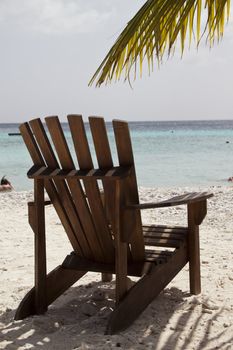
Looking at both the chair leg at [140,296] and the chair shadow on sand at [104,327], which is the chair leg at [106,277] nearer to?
the chair shadow on sand at [104,327]

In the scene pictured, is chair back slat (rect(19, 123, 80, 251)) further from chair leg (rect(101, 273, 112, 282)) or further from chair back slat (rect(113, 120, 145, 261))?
chair leg (rect(101, 273, 112, 282))

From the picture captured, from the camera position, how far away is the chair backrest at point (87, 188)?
292 cm

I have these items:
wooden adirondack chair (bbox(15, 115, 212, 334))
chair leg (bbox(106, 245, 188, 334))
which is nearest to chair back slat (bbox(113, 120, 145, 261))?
wooden adirondack chair (bbox(15, 115, 212, 334))

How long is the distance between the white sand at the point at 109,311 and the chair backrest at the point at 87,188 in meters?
0.39

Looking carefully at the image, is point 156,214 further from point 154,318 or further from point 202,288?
point 154,318

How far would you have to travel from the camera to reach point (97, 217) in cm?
311

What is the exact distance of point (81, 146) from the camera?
9.86 feet

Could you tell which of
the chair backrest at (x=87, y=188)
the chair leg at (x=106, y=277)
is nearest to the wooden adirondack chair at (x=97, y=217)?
the chair backrest at (x=87, y=188)

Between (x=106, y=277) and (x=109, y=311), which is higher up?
(x=109, y=311)

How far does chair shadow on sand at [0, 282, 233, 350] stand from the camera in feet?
9.25

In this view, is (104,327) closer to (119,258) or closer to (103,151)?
(119,258)

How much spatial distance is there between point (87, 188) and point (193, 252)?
1.10m

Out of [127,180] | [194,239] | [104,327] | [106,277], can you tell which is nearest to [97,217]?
[127,180]

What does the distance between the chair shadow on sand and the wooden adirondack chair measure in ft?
0.33
